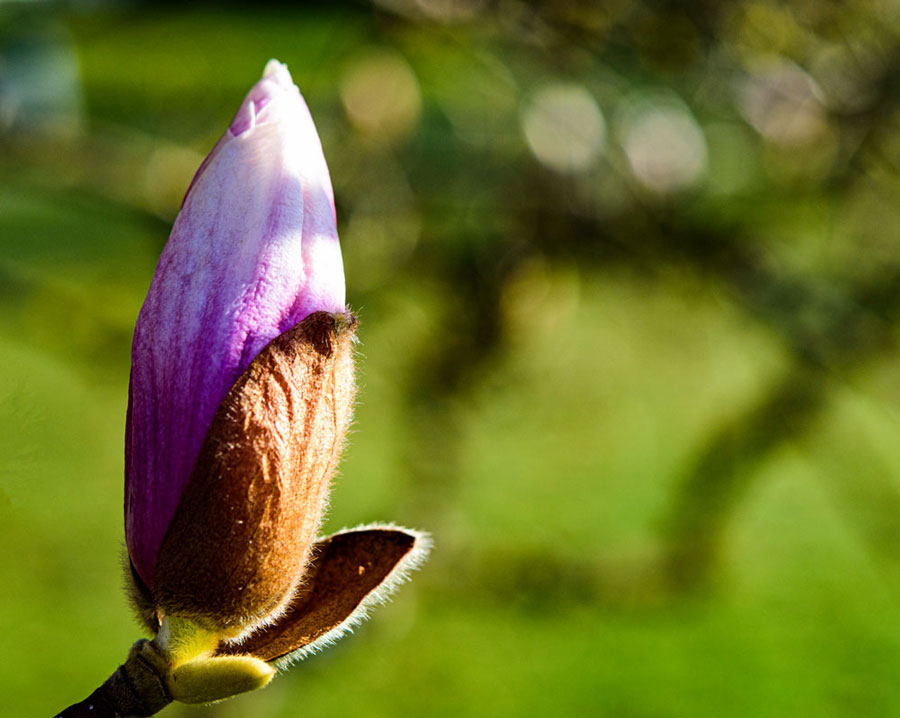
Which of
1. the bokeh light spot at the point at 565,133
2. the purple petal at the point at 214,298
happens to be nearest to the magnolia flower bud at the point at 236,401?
the purple petal at the point at 214,298

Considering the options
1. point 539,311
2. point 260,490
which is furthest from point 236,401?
point 539,311

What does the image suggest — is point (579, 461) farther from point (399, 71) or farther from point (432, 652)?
point (399, 71)

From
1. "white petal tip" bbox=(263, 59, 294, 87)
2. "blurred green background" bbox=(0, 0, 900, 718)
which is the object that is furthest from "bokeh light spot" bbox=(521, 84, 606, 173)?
"white petal tip" bbox=(263, 59, 294, 87)

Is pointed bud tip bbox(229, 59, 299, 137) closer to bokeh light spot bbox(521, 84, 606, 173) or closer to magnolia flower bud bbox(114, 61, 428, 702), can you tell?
magnolia flower bud bbox(114, 61, 428, 702)

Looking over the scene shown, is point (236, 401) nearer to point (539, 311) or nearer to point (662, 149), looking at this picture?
point (662, 149)

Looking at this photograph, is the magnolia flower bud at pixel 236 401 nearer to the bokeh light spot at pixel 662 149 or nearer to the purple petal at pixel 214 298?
the purple petal at pixel 214 298

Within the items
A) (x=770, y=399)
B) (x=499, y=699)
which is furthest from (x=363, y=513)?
(x=770, y=399)

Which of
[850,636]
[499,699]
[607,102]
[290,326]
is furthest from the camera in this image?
[850,636]
